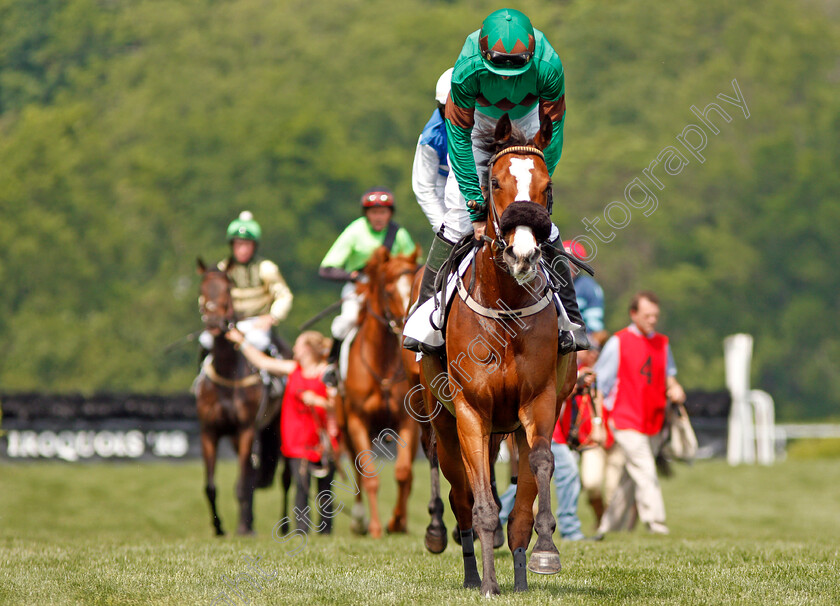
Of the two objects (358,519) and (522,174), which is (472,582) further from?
(358,519)

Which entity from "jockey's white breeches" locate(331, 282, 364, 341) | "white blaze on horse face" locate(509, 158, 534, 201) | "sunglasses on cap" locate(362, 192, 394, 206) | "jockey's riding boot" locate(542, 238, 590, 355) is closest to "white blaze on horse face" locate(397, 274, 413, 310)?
"jockey's white breeches" locate(331, 282, 364, 341)

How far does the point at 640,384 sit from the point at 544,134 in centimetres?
598

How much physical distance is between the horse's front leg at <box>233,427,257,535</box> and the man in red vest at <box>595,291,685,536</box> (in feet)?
11.8

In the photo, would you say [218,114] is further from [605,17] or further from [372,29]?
[605,17]

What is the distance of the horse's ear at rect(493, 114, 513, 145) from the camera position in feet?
21.6

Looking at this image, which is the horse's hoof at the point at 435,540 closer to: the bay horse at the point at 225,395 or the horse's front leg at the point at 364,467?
the horse's front leg at the point at 364,467

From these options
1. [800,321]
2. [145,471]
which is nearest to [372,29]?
[800,321]

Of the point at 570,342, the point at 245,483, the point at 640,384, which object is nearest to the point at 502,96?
the point at 570,342

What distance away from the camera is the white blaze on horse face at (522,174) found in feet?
20.6

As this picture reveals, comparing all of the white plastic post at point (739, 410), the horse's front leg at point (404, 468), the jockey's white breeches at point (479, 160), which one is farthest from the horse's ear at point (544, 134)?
the white plastic post at point (739, 410)

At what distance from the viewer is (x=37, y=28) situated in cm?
4691

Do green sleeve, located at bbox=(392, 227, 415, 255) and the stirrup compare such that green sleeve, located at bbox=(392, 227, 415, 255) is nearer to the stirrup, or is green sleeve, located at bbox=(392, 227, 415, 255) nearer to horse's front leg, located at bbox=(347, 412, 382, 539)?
horse's front leg, located at bbox=(347, 412, 382, 539)

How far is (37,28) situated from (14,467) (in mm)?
29653

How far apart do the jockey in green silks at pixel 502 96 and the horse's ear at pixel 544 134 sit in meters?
A: 0.08
